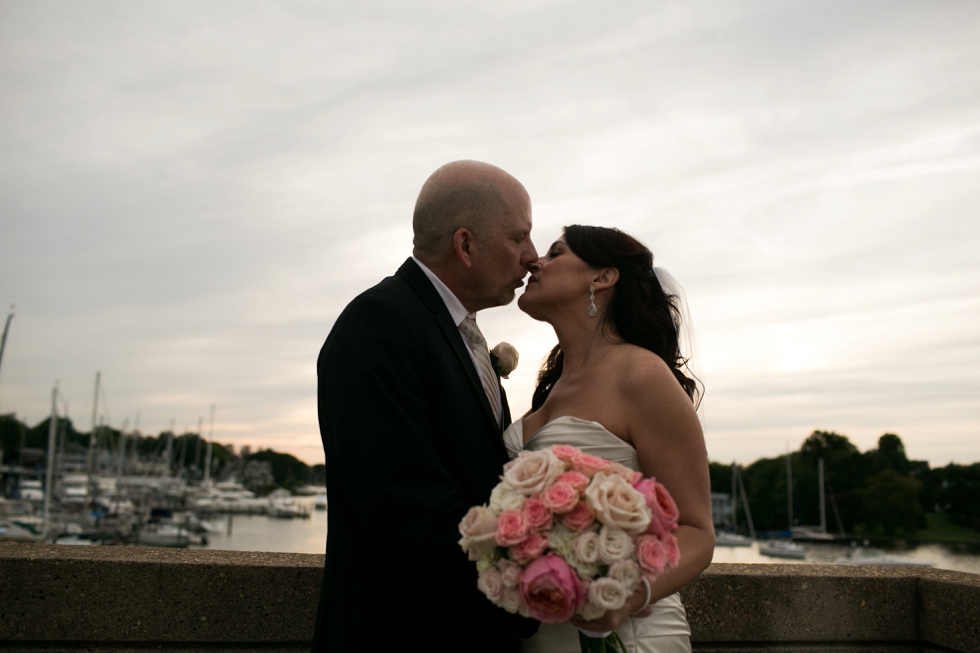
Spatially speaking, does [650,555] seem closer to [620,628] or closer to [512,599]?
[512,599]

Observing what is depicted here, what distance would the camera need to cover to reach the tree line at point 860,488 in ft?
322

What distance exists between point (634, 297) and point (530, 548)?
2.26 m

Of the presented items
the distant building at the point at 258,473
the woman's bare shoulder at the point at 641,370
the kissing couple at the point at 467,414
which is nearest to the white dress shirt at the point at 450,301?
the kissing couple at the point at 467,414

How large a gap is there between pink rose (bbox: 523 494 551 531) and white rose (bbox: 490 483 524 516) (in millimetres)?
38

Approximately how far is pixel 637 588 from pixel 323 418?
1.53 meters

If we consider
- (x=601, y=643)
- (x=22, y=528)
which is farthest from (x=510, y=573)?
(x=22, y=528)

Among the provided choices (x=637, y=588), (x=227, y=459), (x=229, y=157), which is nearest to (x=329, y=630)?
(x=637, y=588)

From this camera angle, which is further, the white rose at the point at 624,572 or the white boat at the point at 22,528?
the white boat at the point at 22,528

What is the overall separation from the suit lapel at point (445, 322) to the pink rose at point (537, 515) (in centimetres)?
96

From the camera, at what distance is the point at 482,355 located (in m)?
4.20

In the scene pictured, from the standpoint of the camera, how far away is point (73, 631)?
4.24 metres

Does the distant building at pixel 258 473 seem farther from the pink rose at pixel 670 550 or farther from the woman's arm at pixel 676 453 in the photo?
the pink rose at pixel 670 550

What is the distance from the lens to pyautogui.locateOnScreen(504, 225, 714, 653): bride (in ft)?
11.5

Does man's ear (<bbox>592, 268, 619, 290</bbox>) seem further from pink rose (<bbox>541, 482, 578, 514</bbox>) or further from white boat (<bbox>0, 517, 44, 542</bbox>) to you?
white boat (<bbox>0, 517, 44, 542</bbox>)
